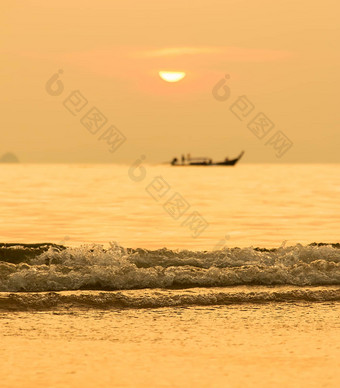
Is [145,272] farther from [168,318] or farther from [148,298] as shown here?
[168,318]

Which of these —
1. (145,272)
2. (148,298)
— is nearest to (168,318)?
→ (148,298)

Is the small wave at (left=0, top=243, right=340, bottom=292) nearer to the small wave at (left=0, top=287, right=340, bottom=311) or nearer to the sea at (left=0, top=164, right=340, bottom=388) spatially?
the sea at (left=0, top=164, right=340, bottom=388)

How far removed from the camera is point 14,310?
36.6ft

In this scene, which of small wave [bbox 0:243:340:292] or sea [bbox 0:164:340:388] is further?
small wave [bbox 0:243:340:292]

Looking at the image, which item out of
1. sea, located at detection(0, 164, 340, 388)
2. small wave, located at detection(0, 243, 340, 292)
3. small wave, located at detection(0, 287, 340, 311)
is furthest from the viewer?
small wave, located at detection(0, 243, 340, 292)

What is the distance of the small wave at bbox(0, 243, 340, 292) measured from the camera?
1355 cm

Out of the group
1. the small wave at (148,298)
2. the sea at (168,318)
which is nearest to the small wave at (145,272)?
the sea at (168,318)

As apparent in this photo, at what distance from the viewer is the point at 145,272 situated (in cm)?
1397

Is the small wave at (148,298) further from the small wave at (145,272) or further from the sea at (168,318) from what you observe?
the small wave at (145,272)

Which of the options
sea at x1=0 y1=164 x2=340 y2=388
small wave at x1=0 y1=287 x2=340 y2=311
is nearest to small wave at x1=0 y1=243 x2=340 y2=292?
sea at x1=0 y1=164 x2=340 y2=388

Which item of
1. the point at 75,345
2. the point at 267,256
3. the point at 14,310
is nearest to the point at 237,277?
the point at 267,256

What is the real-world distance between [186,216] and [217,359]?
90.8 ft

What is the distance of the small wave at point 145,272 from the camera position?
1355cm

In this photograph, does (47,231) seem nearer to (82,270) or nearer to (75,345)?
(82,270)
